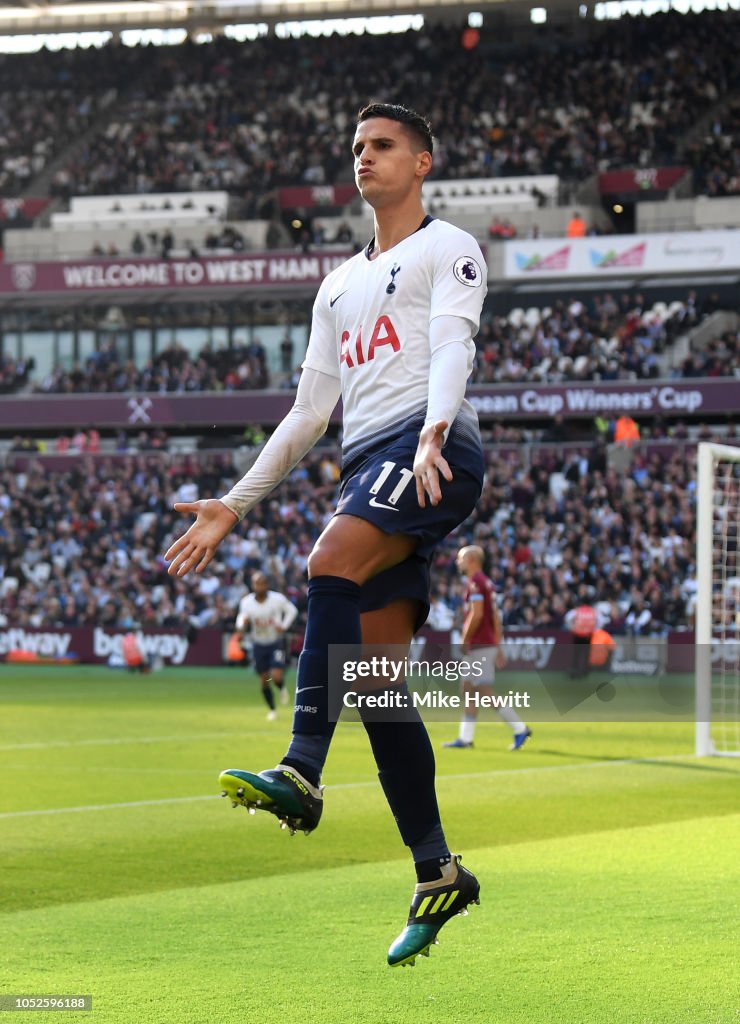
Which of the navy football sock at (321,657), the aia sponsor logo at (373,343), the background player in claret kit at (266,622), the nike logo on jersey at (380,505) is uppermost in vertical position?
the aia sponsor logo at (373,343)

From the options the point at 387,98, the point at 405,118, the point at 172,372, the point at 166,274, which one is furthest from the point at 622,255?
the point at 405,118

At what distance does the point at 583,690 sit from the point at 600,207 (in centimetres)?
1992

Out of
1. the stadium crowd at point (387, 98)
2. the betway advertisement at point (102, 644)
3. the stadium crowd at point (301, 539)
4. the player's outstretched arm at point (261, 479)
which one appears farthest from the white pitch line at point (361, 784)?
the stadium crowd at point (387, 98)

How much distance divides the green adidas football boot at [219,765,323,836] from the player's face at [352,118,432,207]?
1934 mm

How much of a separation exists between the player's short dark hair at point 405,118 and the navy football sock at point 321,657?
1.53 m

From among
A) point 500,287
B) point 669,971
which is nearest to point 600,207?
point 500,287

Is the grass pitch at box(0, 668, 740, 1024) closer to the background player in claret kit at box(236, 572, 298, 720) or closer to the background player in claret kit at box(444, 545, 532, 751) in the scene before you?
the background player in claret kit at box(444, 545, 532, 751)

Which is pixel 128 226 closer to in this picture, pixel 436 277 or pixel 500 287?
pixel 500 287

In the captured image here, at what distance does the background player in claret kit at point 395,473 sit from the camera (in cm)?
484

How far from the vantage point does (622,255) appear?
41500mm

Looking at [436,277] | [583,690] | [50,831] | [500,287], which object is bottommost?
[583,690]

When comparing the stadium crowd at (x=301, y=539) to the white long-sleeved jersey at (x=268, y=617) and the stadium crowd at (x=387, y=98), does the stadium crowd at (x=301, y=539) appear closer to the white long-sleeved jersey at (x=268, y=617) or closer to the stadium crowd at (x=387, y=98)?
the stadium crowd at (x=387, y=98)

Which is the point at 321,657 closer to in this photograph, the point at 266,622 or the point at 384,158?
the point at 384,158

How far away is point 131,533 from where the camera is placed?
41.3 m
